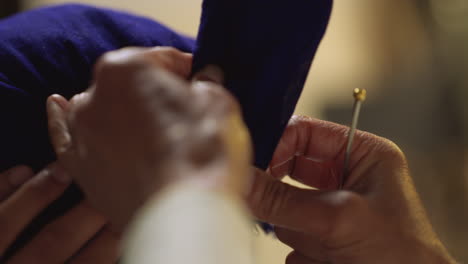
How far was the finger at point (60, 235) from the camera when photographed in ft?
1.28

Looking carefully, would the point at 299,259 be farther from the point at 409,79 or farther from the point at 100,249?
the point at 409,79

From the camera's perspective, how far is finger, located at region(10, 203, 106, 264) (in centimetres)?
39

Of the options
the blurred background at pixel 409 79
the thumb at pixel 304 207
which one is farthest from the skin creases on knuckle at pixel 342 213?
the blurred background at pixel 409 79

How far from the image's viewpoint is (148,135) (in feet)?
0.85

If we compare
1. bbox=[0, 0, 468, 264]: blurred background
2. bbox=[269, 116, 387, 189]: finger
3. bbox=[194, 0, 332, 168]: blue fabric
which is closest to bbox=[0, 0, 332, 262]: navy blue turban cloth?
bbox=[194, 0, 332, 168]: blue fabric

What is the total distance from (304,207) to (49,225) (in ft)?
0.73

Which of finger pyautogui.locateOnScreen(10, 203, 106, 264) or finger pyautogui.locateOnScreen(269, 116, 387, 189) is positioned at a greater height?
finger pyautogui.locateOnScreen(269, 116, 387, 189)

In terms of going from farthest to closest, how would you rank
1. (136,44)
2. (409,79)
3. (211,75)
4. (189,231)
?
(409,79) < (136,44) < (211,75) < (189,231)

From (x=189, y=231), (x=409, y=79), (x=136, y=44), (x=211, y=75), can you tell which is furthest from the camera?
(x=409, y=79)

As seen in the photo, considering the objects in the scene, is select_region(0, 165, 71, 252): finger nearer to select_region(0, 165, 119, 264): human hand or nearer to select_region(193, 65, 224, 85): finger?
select_region(0, 165, 119, 264): human hand

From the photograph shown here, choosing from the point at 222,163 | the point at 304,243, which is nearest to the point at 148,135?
the point at 222,163

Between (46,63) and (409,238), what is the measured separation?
0.38 meters

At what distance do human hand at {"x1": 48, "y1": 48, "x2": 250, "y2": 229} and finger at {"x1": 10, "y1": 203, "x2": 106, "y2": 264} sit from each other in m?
0.09

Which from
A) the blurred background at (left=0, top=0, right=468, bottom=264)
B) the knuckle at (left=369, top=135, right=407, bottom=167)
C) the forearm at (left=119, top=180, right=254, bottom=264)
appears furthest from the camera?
the blurred background at (left=0, top=0, right=468, bottom=264)
